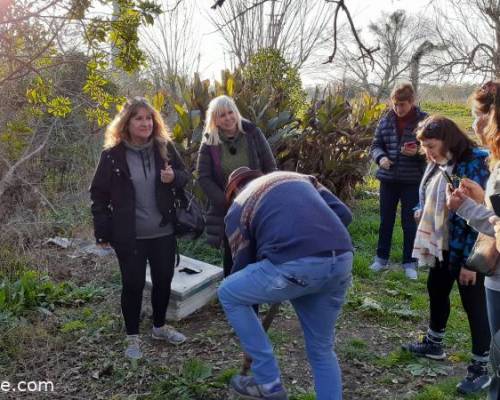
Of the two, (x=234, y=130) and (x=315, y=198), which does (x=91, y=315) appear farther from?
(x=315, y=198)

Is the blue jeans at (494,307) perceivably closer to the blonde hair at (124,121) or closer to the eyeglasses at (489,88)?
the eyeglasses at (489,88)

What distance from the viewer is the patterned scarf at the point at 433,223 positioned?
3.15 metres

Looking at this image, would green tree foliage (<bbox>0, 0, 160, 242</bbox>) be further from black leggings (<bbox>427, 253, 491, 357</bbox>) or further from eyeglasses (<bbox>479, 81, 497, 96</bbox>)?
black leggings (<bbox>427, 253, 491, 357</bbox>)

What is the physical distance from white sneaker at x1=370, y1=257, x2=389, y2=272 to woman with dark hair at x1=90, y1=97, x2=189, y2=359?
2.58m

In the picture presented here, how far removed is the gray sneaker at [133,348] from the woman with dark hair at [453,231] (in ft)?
6.60

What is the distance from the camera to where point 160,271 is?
3.65 meters

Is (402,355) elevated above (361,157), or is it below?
below

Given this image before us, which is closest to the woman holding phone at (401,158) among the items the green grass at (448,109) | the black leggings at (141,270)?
the black leggings at (141,270)

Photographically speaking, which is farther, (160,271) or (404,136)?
(404,136)

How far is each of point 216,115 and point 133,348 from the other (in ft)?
5.85

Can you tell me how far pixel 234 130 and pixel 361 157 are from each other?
4.08 meters

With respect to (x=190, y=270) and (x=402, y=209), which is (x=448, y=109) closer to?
(x=402, y=209)

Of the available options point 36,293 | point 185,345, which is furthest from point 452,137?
point 36,293

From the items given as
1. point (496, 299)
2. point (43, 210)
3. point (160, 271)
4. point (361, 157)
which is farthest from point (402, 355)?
point (43, 210)
